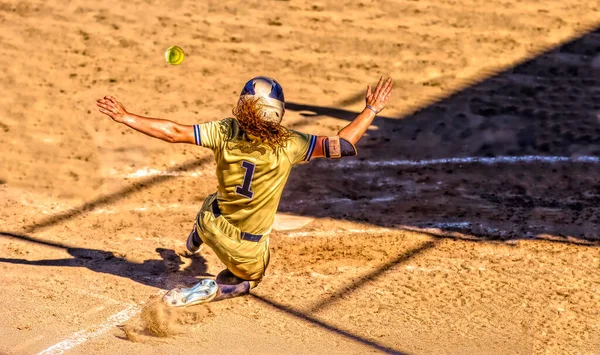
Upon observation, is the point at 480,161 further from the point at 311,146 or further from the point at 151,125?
the point at 151,125

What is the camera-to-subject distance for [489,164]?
10.3 m

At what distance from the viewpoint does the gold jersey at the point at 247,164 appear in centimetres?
662

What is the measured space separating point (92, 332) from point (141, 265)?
139 centimetres

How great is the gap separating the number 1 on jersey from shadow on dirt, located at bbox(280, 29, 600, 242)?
8.58 ft

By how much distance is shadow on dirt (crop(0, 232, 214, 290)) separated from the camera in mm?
7887

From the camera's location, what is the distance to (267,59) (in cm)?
1206

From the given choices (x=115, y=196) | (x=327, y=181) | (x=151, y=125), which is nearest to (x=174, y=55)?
(x=115, y=196)

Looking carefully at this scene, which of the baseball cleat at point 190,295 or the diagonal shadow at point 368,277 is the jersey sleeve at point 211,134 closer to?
the baseball cleat at point 190,295

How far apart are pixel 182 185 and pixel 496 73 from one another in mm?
4119

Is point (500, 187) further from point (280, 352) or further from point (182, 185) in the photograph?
point (280, 352)

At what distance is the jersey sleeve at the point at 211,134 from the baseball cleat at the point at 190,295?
98cm

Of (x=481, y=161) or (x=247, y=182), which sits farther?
(x=481, y=161)

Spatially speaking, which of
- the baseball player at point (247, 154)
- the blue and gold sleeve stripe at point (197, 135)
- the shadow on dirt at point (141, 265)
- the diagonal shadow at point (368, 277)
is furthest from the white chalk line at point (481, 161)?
the blue and gold sleeve stripe at point (197, 135)

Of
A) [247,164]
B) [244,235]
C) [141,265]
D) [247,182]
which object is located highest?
[247,164]
